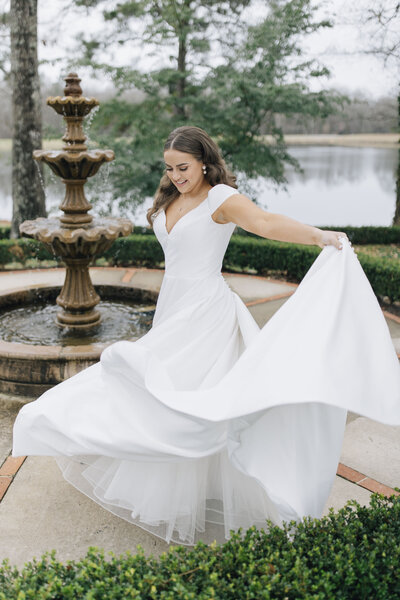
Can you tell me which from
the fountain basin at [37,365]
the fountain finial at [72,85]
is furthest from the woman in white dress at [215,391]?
the fountain finial at [72,85]

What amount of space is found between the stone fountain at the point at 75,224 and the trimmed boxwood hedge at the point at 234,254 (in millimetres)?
3924

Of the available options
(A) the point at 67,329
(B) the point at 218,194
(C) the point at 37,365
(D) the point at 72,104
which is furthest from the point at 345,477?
(D) the point at 72,104

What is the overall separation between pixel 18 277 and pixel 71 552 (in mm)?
6634

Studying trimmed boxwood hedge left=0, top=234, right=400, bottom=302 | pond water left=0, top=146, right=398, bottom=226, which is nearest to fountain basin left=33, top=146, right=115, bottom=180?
trimmed boxwood hedge left=0, top=234, right=400, bottom=302

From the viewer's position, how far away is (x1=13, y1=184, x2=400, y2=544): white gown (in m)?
2.35

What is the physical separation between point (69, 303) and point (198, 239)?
3.39 meters

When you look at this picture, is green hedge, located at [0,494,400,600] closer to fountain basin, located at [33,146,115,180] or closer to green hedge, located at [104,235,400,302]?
fountain basin, located at [33,146,115,180]

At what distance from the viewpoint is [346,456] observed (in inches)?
153

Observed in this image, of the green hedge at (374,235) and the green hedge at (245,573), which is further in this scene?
the green hedge at (374,235)

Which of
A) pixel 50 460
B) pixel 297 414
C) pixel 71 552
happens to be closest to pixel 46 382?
pixel 50 460

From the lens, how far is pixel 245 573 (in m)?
2.06

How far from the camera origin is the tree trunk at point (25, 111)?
10.4 meters

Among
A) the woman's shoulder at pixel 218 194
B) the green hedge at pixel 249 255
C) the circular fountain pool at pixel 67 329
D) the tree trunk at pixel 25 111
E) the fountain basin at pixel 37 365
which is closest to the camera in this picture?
the woman's shoulder at pixel 218 194

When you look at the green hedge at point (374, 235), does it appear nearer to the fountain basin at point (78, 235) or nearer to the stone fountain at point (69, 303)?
the stone fountain at point (69, 303)
